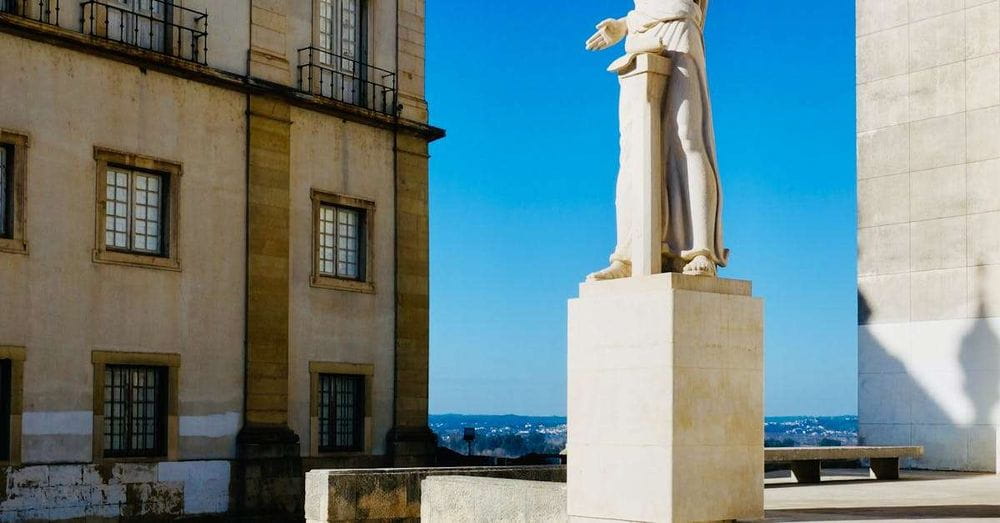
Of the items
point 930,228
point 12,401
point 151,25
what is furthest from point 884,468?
point 151,25

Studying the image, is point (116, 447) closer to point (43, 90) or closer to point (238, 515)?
point (238, 515)

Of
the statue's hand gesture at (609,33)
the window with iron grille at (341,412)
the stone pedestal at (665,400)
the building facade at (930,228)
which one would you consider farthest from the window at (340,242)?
the stone pedestal at (665,400)

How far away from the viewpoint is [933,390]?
970 inches

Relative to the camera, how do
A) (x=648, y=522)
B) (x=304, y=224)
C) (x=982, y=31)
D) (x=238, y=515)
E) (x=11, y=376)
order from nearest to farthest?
1. (x=648, y=522)
2. (x=11, y=376)
3. (x=982, y=31)
4. (x=238, y=515)
5. (x=304, y=224)

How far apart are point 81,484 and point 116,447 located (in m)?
1.17

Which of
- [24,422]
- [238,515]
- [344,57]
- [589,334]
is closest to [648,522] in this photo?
[589,334]

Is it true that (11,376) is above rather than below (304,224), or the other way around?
below

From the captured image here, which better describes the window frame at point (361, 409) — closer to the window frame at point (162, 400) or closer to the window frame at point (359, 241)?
the window frame at point (359, 241)

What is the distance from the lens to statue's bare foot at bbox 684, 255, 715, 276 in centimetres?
1002

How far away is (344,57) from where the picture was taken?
29516 mm

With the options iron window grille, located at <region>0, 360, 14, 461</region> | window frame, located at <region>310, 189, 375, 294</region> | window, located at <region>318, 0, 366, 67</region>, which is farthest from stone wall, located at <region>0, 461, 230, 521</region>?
window, located at <region>318, 0, 366, 67</region>

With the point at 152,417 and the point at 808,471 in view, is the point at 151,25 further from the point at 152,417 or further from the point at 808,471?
the point at 808,471

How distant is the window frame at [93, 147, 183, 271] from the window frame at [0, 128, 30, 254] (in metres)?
1.49

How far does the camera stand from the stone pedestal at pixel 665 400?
381 inches
